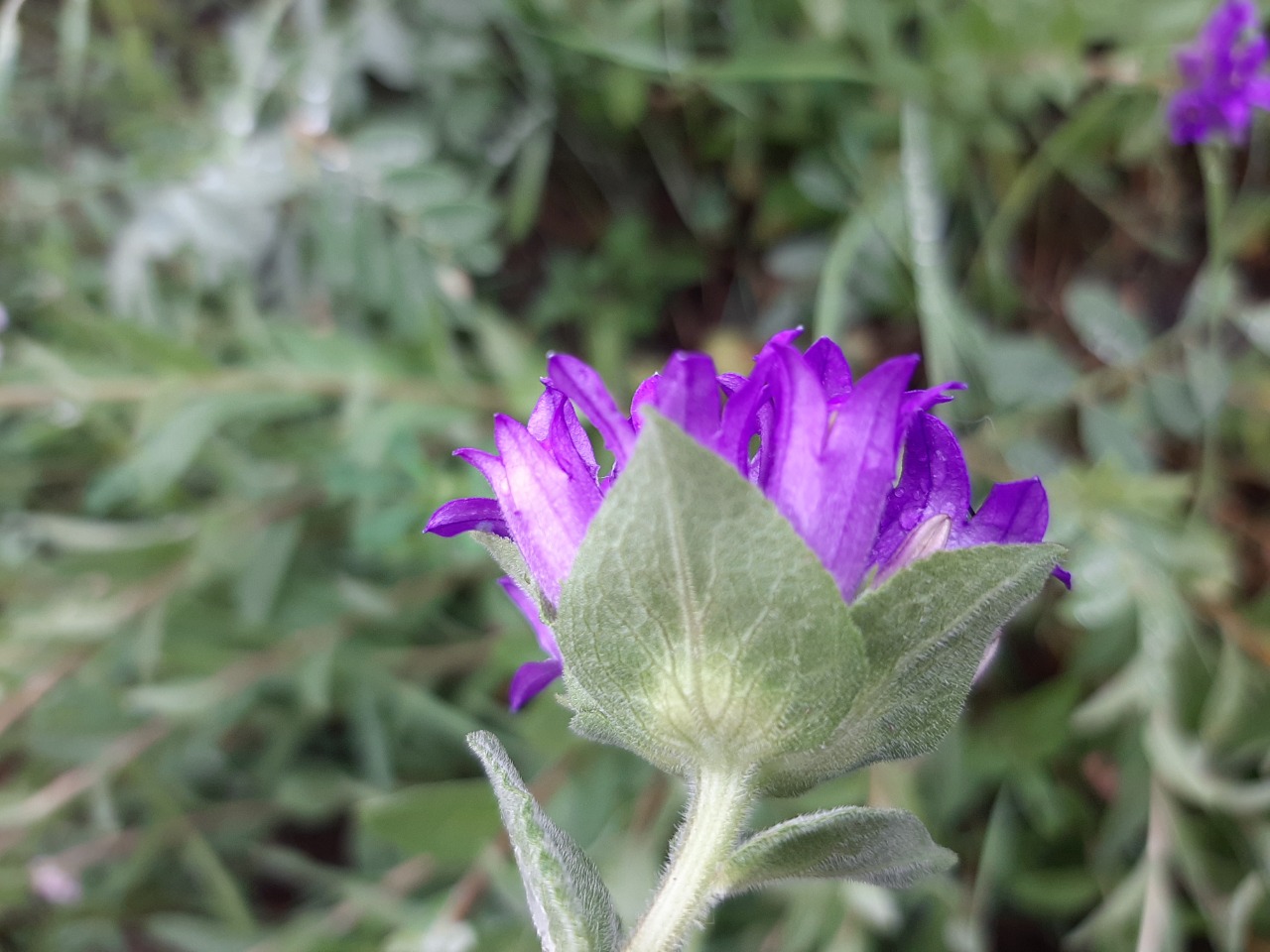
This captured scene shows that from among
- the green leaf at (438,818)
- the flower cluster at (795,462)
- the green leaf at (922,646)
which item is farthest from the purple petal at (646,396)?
the green leaf at (438,818)

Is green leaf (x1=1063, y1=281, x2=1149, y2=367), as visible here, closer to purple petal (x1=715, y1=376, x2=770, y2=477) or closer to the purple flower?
the purple flower

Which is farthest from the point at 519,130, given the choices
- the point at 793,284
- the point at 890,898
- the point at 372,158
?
the point at 890,898

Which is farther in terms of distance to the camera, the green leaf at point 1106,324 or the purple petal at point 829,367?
the green leaf at point 1106,324

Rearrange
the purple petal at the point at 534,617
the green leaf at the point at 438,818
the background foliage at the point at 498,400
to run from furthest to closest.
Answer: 1. the background foliage at the point at 498,400
2. the green leaf at the point at 438,818
3. the purple petal at the point at 534,617

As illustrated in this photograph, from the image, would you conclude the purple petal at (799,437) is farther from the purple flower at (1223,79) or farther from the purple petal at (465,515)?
the purple flower at (1223,79)

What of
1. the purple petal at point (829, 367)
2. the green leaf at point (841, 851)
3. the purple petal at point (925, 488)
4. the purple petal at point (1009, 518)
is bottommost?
the green leaf at point (841, 851)

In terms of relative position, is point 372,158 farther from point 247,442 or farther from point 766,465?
point 766,465

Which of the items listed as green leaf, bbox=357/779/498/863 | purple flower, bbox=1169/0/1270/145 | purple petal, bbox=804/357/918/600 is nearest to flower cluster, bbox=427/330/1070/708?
purple petal, bbox=804/357/918/600
